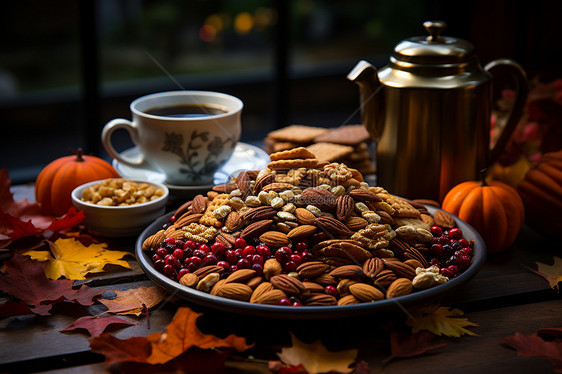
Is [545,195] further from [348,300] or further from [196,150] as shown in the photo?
[196,150]

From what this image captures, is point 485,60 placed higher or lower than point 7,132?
higher

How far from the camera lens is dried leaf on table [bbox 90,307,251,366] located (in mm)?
638

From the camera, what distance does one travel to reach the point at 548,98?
1.24m

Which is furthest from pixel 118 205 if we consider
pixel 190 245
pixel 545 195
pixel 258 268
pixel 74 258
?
pixel 545 195

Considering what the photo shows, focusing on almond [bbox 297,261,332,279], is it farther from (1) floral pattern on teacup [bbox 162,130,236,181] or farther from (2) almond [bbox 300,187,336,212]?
(1) floral pattern on teacup [bbox 162,130,236,181]

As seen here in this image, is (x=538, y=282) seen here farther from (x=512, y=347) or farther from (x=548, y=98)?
(x=548, y=98)

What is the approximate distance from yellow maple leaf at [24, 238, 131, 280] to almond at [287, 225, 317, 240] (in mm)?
264

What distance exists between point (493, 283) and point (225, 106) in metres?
0.56

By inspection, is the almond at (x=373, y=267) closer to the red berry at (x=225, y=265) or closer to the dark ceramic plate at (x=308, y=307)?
the dark ceramic plate at (x=308, y=307)

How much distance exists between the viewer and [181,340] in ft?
2.11

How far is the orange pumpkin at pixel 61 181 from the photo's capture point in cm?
101

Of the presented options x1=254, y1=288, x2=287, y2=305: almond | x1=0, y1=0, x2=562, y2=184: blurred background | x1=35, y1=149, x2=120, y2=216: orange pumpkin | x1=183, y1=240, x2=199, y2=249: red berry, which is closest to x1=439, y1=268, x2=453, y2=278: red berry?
x1=254, y1=288, x2=287, y2=305: almond

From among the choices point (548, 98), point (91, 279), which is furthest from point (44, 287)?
point (548, 98)

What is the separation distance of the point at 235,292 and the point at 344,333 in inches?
5.3
